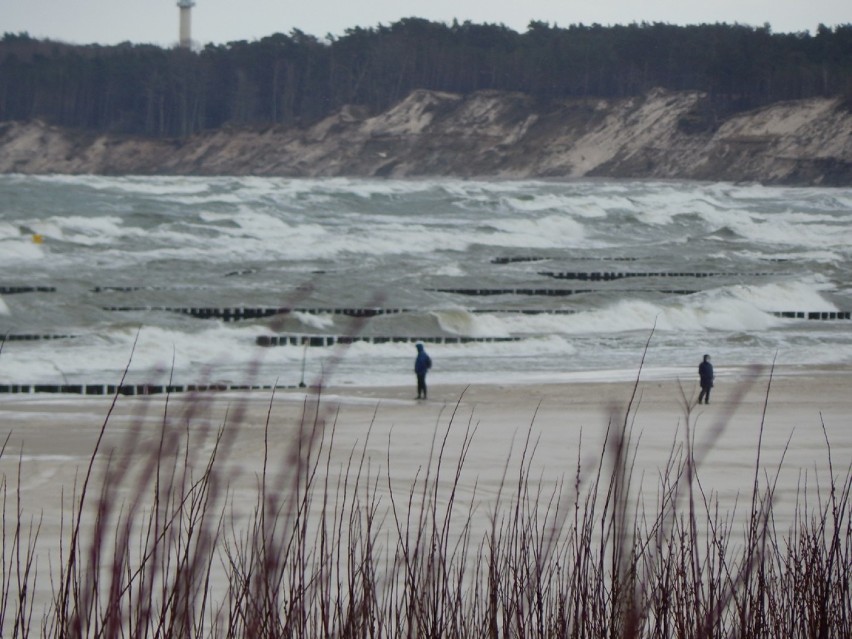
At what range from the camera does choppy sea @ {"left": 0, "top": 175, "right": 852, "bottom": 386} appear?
18.9m

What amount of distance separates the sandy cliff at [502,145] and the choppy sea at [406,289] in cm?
2704

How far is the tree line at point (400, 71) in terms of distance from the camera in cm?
9556

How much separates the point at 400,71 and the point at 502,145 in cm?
2025

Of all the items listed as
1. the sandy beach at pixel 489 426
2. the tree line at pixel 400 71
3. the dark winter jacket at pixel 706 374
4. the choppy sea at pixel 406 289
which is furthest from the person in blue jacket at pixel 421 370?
the tree line at pixel 400 71

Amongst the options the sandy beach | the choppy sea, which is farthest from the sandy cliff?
the sandy beach

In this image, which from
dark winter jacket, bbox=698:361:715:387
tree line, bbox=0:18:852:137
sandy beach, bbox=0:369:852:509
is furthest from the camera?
tree line, bbox=0:18:852:137

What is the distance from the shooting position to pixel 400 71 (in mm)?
114188

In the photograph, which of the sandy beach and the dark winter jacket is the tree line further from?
the dark winter jacket

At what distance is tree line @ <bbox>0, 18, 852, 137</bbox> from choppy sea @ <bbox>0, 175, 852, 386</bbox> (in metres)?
38.1

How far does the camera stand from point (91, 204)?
2125 inches

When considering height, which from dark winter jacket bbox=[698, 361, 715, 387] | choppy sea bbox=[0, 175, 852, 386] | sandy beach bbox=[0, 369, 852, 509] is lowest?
choppy sea bbox=[0, 175, 852, 386]

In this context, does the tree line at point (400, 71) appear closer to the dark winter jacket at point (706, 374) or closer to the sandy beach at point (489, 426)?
the sandy beach at point (489, 426)

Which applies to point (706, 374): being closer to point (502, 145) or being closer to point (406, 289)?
point (406, 289)

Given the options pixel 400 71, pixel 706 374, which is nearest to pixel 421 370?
pixel 706 374
